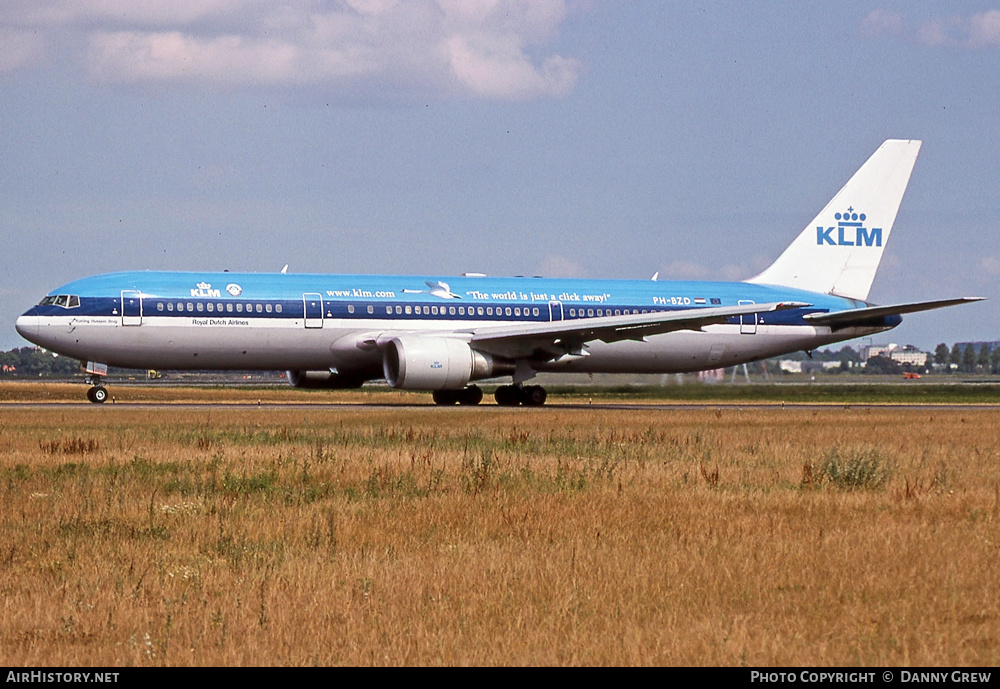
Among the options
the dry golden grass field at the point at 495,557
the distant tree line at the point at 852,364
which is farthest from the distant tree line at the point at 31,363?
the dry golden grass field at the point at 495,557

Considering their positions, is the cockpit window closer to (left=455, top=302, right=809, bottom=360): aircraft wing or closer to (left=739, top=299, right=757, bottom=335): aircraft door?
(left=455, top=302, right=809, bottom=360): aircraft wing

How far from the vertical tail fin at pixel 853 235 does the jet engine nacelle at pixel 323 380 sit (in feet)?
52.1

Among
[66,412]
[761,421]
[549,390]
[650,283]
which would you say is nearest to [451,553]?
[761,421]

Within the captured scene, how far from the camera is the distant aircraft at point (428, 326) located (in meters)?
34.9

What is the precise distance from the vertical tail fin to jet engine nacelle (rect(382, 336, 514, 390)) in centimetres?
1453

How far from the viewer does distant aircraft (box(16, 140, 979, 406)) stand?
1374 inches

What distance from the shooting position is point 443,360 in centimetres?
3425

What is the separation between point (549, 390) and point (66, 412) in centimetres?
2379

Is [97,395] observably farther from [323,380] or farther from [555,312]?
[555,312]

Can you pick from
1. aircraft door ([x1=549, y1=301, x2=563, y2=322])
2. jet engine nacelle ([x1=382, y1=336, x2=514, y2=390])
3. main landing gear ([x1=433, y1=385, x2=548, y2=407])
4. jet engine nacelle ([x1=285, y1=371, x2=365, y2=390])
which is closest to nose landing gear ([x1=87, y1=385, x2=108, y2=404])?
jet engine nacelle ([x1=285, y1=371, x2=365, y2=390])

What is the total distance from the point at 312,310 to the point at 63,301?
281 inches

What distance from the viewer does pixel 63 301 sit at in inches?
1377
